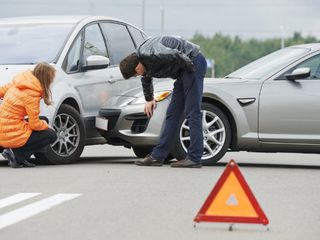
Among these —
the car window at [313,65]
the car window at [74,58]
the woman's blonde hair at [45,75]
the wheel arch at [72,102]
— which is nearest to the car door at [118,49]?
the car window at [74,58]

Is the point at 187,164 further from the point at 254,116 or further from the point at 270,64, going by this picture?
the point at 270,64

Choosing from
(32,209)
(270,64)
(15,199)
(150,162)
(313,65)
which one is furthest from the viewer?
(270,64)

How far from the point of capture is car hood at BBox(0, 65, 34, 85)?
12.3 metres

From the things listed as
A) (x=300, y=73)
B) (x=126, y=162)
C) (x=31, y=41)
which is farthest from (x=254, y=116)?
(x=31, y=41)

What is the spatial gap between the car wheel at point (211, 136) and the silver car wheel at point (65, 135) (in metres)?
1.17

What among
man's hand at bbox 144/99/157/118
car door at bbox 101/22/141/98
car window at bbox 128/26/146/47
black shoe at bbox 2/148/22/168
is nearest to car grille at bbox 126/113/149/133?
man's hand at bbox 144/99/157/118

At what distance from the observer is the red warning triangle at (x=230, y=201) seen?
729 cm

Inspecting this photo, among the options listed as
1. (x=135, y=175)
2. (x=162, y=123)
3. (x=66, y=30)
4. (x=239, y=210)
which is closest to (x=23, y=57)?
(x=66, y=30)

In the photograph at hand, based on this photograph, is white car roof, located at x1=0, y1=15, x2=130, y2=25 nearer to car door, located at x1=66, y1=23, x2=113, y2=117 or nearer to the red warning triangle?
car door, located at x1=66, y1=23, x2=113, y2=117

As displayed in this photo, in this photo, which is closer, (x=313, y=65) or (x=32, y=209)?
(x=32, y=209)

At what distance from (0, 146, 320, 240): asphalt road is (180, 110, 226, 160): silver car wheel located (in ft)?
0.78

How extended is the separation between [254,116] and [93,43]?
2427mm

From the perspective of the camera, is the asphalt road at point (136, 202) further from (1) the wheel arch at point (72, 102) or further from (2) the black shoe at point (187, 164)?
(1) the wheel arch at point (72, 102)

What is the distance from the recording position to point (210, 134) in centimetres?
1225
